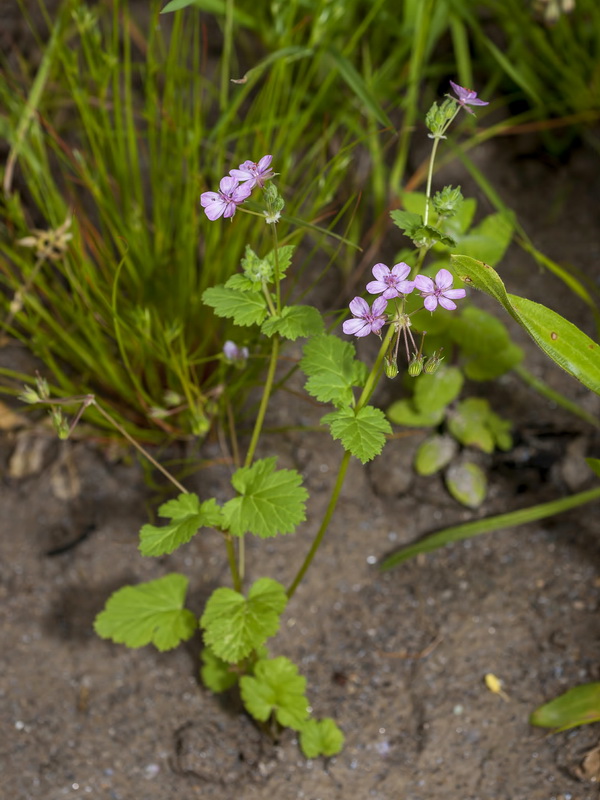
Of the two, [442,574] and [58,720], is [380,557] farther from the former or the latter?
[58,720]

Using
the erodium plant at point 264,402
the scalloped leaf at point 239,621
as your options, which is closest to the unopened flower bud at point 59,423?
the erodium plant at point 264,402

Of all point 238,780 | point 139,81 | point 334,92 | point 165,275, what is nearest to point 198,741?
point 238,780

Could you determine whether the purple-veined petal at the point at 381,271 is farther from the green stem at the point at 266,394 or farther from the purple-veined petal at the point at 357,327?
the green stem at the point at 266,394

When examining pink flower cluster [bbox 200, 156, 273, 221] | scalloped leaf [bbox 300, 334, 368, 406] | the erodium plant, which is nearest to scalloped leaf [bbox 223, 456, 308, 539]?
the erodium plant

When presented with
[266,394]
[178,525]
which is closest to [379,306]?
[266,394]

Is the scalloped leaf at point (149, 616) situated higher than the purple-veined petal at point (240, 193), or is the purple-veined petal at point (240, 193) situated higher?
the purple-veined petal at point (240, 193)

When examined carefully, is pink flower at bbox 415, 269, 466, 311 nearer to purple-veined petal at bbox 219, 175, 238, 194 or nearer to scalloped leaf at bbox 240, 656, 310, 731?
purple-veined petal at bbox 219, 175, 238, 194

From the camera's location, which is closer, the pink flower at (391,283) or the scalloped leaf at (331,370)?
the pink flower at (391,283)

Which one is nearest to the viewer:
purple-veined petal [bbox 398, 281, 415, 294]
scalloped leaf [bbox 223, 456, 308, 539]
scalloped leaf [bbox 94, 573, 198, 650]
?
purple-veined petal [bbox 398, 281, 415, 294]
